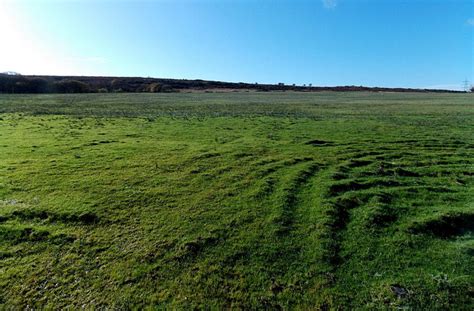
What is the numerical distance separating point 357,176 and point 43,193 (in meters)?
11.1

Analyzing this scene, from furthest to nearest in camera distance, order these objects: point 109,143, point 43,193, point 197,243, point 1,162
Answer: point 109,143 → point 1,162 → point 43,193 → point 197,243

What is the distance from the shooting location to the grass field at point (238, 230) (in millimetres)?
5426

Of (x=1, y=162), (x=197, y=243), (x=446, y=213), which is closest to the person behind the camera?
(x=197, y=243)

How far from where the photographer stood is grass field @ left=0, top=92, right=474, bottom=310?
214 inches

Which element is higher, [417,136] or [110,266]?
[417,136]

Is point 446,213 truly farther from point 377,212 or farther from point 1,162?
point 1,162

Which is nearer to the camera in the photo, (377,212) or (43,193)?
(377,212)

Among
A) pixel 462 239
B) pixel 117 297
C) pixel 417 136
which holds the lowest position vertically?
pixel 117 297

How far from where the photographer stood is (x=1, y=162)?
13.3m

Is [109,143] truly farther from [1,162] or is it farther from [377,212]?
[377,212]

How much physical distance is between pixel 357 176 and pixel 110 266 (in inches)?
359

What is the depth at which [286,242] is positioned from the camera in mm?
6941

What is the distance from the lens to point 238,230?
24.6 feet

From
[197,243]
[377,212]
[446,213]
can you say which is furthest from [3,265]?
[446,213]
